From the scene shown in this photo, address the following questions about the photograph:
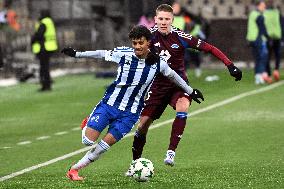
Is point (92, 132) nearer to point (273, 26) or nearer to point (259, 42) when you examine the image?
point (259, 42)

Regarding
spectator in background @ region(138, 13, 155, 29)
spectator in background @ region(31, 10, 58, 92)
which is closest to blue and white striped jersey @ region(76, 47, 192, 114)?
spectator in background @ region(31, 10, 58, 92)

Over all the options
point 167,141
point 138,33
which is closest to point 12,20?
point 167,141

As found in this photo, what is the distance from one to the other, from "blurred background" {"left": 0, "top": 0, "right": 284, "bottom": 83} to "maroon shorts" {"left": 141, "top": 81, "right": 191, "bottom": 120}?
2178cm

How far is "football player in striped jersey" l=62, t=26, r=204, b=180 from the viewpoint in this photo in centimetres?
1338

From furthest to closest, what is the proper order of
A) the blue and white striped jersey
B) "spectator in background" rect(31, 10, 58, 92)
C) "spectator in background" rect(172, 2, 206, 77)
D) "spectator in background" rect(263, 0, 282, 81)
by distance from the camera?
"spectator in background" rect(172, 2, 206, 77) < "spectator in background" rect(263, 0, 282, 81) < "spectator in background" rect(31, 10, 58, 92) < the blue and white striped jersey

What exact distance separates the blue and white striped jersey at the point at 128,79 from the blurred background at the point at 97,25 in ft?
76.9

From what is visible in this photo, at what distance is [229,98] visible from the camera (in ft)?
89.6

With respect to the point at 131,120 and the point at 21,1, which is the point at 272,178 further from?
the point at 21,1

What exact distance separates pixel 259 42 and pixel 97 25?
11349mm

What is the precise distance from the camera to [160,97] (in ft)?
50.1

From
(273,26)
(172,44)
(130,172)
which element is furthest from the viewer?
(273,26)

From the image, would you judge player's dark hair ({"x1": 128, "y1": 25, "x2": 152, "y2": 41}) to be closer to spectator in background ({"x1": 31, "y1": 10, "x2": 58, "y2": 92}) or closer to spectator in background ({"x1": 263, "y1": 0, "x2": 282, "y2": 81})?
spectator in background ({"x1": 31, "y1": 10, "x2": 58, "y2": 92})

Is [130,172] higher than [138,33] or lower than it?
lower

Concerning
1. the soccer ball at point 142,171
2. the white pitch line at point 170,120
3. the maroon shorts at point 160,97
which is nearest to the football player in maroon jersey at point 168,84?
the maroon shorts at point 160,97
